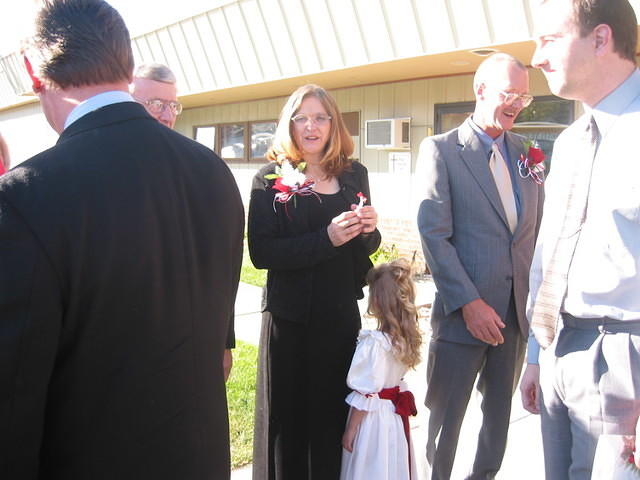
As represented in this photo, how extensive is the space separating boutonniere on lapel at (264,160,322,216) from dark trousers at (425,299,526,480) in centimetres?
109

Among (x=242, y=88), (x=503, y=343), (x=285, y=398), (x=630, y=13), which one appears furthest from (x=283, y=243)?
(x=242, y=88)

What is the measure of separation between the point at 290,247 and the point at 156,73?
4.17ft

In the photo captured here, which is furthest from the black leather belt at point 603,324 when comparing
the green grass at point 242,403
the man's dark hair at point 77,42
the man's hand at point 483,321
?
the green grass at point 242,403

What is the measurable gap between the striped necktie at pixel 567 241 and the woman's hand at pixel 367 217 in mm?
912

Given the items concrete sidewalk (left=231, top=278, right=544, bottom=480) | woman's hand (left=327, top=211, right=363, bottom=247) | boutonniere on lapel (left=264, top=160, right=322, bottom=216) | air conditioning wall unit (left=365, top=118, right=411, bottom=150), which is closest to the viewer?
woman's hand (left=327, top=211, right=363, bottom=247)

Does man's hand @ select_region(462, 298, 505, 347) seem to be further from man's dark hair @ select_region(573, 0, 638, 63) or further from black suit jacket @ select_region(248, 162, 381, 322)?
man's dark hair @ select_region(573, 0, 638, 63)

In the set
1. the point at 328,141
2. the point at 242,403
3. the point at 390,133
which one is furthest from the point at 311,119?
the point at 390,133

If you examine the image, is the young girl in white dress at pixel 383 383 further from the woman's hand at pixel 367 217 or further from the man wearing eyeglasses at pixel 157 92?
the man wearing eyeglasses at pixel 157 92

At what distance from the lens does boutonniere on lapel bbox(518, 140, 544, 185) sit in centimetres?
311

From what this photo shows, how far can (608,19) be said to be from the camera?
186 centimetres

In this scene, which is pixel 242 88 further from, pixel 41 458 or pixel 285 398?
pixel 41 458

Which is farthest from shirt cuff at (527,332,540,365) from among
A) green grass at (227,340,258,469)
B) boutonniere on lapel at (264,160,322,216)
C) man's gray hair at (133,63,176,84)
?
man's gray hair at (133,63,176,84)

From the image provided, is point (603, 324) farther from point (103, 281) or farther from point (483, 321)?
point (103, 281)

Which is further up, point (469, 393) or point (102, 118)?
point (102, 118)
